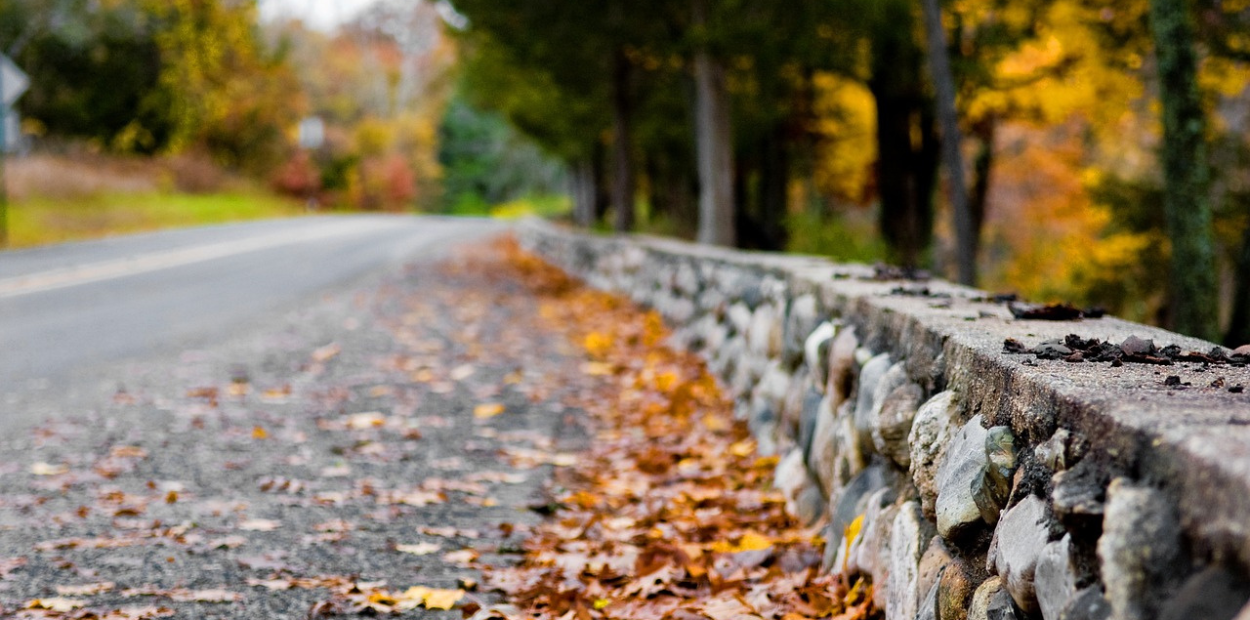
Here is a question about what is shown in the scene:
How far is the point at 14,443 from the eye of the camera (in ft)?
17.1

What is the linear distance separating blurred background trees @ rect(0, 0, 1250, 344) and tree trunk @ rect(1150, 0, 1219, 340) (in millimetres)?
17

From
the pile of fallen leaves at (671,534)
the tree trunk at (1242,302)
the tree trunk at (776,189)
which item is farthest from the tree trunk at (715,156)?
the pile of fallen leaves at (671,534)

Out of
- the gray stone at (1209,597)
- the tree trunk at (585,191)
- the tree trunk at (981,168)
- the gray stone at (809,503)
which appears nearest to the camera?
the gray stone at (1209,597)

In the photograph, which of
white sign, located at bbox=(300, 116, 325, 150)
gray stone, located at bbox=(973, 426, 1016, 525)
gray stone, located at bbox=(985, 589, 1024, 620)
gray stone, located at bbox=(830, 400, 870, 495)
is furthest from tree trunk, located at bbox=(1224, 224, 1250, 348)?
white sign, located at bbox=(300, 116, 325, 150)

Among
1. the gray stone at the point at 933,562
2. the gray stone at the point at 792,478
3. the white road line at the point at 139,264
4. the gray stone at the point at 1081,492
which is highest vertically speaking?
the white road line at the point at 139,264

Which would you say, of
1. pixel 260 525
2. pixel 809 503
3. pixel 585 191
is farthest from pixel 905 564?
pixel 585 191

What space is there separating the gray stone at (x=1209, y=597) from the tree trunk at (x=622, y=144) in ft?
50.5

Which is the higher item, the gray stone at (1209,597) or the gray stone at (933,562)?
the gray stone at (1209,597)

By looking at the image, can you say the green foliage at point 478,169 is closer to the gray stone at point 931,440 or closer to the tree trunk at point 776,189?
the tree trunk at point 776,189

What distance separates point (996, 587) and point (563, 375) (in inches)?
237

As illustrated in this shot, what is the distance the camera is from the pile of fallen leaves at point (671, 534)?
3.46m

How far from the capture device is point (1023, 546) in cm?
208

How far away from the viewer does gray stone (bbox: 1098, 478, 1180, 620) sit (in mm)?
1611

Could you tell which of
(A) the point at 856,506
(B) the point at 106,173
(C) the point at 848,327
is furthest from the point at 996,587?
(B) the point at 106,173
